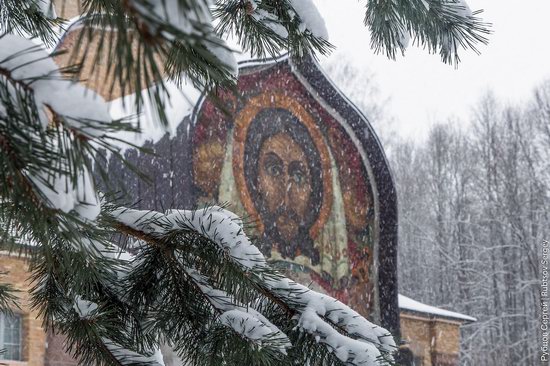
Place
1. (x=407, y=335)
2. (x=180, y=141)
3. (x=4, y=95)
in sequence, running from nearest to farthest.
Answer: (x=4, y=95) → (x=180, y=141) → (x=407, y=335)

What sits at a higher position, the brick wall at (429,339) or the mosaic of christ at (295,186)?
the mosaic of christ at (295,186)

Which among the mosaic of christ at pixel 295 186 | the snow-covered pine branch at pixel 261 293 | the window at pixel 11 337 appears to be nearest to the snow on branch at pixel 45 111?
the snow-covered pine branch at pixel 261 293

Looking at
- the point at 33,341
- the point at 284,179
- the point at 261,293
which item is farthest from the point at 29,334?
the point at 261,293

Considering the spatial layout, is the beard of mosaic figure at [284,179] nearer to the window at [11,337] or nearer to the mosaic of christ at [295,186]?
the mosaic of christ at [295,186]

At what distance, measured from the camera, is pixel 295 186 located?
392 inches

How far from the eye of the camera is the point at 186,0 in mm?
1069

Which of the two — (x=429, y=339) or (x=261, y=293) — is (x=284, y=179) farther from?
(x=261, y=293)

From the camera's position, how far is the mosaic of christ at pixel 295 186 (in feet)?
30.3

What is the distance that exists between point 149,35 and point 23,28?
197cm

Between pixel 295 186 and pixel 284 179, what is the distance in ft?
0.62

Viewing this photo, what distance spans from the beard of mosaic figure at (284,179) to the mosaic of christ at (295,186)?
0.01 meters

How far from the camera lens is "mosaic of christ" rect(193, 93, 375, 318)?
9227 millimetres

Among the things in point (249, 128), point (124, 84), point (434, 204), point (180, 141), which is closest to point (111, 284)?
point (124, 84)

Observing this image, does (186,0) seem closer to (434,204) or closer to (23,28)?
(23,28)
